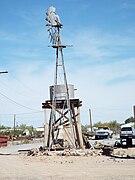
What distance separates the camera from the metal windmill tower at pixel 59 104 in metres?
24.7

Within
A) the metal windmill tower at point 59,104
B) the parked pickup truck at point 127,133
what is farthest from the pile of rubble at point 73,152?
the parked pickup truck at point 127,133

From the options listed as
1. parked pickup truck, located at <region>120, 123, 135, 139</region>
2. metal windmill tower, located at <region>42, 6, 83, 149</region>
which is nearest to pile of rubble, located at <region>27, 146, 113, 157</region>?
metal windmill tower, located at <region>42, 6, 83, 149</region>

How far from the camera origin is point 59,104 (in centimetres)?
2611

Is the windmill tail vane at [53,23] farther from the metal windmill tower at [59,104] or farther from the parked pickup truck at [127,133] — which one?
the parked pickup truck at [127,133]

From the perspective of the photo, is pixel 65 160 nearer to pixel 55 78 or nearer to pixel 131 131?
pixel 55 78

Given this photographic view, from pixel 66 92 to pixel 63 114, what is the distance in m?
1.89

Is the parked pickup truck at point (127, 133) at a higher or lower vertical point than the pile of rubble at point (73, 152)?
higher

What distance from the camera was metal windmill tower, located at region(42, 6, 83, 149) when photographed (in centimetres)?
2472

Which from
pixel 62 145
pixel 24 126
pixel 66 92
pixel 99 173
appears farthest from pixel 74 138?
pixel 24 126

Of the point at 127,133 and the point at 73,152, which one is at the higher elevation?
the point at 127,133

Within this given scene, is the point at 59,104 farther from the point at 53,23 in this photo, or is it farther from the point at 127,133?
the point at 127,133

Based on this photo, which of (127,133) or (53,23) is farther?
(127,133)

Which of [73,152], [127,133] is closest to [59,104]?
[73,152]

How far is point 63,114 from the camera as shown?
26.1m
